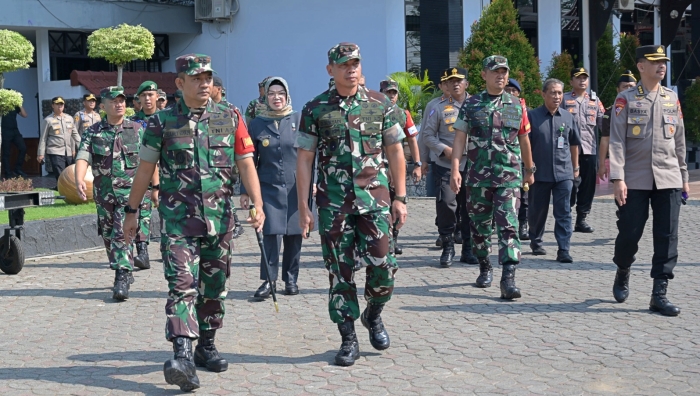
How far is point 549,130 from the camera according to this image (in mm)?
11141

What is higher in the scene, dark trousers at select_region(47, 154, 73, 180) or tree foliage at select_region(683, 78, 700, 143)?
tree foliage at select_region(683, 78, 700, 143)

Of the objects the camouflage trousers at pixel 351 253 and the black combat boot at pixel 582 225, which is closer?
the camouflage trousers at pixel 351 253

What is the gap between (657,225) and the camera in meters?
7.93

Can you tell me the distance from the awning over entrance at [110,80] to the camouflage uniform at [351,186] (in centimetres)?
1586

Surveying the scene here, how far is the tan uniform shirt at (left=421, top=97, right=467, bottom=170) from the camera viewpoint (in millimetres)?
10977

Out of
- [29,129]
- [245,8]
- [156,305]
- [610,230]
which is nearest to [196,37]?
[245,8]

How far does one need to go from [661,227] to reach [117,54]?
1466 cm

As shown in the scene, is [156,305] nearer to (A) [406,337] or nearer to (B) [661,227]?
(A) [406,337]

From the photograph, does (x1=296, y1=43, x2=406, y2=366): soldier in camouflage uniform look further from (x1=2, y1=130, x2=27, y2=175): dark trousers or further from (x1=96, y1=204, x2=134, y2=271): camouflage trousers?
(x1=2, y1=130, x2=27, y2=175): dark trousers

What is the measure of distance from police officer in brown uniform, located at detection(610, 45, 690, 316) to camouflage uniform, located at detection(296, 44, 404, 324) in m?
2.26

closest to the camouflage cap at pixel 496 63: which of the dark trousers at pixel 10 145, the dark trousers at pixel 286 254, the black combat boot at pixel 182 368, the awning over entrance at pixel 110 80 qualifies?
the dark trousers at pixel 286 254

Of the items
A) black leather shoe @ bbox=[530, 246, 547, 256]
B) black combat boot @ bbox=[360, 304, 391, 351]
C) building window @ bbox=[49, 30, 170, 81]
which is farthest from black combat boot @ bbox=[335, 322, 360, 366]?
building window @ bbox=[49, 30, 170, 81]

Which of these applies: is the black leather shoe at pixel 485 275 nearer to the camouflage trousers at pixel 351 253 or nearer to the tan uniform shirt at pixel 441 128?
the tan uniform shirt at pixel 441 128

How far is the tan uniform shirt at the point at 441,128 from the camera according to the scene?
10977 millimetres
